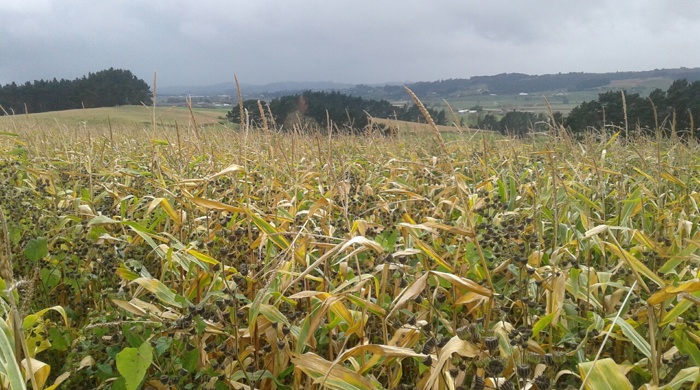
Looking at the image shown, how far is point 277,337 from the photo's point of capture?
4.72ft

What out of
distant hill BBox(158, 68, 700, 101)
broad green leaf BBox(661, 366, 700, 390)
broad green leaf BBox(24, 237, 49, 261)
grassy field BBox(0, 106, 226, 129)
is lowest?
broad green leaf BBox(661, 366, 700, 390)

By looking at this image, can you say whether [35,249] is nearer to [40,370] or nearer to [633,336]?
[40,370]

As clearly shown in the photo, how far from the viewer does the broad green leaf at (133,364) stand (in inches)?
43.4

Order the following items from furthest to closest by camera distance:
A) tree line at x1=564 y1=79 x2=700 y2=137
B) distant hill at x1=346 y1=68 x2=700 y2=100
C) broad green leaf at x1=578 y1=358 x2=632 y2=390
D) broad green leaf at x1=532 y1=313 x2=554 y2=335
A: distant hill at x1=346 y1=68 x2=700 y2=100, tree line at x1=564 y1=79 x2=700 y2=137, broad green leaf at x1=532 y1=313 x2=554 y2=335, broad green leaf at x1=578 y1=358 x2=632 y2=390

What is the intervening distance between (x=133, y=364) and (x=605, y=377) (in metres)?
1.04

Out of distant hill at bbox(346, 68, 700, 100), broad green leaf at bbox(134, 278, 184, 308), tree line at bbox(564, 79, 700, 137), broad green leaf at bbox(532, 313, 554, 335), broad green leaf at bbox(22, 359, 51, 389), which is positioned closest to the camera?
broad green leaf at bbox(22, 359, 51, 389)

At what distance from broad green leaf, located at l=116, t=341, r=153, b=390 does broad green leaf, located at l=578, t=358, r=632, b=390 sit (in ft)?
3.14

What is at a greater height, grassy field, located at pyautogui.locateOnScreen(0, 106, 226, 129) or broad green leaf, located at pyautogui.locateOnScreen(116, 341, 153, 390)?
grassy field, located at pyautogui.locateOnScreen(0, 106, 226, 129)

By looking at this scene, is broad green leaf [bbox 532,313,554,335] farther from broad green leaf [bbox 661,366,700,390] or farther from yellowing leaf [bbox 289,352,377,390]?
yellowing leaf [bbox 289,352,377,390]

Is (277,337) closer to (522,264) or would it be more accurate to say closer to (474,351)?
(474,351)

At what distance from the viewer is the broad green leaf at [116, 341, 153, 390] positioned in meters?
1.10

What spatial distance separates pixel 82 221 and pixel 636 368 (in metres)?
2.11

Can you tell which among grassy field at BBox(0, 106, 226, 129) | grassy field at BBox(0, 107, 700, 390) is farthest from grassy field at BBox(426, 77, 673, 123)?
grassy field at BBox(0, 107, 700, 390)

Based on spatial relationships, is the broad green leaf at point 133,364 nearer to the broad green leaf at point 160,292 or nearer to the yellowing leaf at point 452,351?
the broad green leaf at point 160,292
